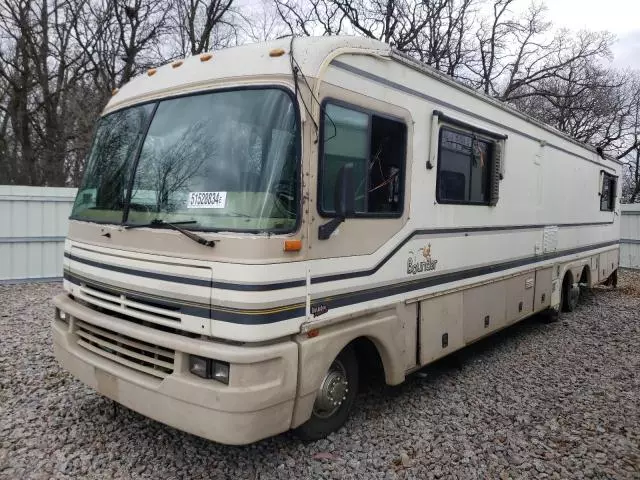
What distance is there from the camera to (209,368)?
3090 millimetres

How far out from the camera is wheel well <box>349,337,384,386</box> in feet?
13.3

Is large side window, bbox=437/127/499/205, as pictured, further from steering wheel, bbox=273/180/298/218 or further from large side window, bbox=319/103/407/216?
steering wheel, bbox=273/180/298/218

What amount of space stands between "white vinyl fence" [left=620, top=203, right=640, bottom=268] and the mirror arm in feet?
46.2

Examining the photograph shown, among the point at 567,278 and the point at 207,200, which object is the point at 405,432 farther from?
the point at 567,278

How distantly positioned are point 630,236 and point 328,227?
14346 millimetres

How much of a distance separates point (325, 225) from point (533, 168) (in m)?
4.43

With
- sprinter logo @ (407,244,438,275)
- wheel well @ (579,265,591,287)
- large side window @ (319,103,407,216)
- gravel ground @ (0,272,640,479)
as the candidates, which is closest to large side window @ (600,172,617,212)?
wheel well @ (579,265,591,287)

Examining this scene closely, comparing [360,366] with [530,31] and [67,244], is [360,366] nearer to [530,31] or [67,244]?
[67,244]

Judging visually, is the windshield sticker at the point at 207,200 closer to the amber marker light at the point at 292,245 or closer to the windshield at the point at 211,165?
the windshield at the point at 211,165

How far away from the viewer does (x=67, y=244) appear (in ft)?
13.8

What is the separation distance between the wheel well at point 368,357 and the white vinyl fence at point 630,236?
516 inches

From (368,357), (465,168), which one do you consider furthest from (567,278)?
(368,357)

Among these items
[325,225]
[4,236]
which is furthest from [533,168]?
[4,236]

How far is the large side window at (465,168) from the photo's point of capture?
4.73 m
